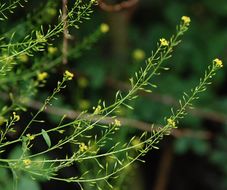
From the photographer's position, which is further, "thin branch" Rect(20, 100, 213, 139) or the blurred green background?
the blurred green background

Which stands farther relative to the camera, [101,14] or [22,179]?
[101,14]

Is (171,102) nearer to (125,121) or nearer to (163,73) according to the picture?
(163,73)

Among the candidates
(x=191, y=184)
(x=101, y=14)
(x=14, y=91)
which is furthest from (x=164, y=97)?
(x=14, y=91)

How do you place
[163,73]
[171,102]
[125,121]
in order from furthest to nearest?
[163,73] < [171,102] < [125,121]

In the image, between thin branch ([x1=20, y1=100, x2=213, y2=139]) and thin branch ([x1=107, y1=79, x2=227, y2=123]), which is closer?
thin branch ([x1=20, y1=100, x2=213, y2=139])

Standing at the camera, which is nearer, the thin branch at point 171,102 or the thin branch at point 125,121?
the thin branch at point 125,121

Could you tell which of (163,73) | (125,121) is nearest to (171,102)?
(163,73)

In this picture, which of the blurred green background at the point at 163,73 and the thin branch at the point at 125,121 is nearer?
the thin branch at the point at 125,121

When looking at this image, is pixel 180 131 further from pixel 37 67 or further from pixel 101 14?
pixel 37 67
